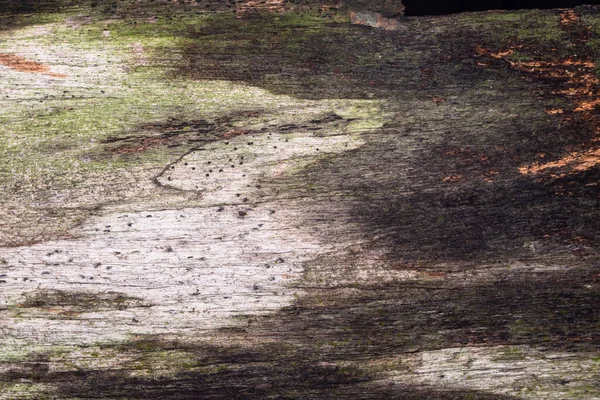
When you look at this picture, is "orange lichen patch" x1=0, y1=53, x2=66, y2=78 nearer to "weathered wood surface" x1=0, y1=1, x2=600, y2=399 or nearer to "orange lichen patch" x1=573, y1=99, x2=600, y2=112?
"weathered wood surface" x1=0, y1=1, x2=600, y2=399

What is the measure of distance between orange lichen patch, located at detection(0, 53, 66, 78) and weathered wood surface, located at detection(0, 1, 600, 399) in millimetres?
119

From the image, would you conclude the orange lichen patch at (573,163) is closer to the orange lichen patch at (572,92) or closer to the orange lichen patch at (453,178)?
the orange lichen patch at (572,92)

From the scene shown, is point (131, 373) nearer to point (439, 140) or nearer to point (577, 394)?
point (439, 140)

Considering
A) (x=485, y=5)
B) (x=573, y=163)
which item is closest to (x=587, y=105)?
(x=573, y=163)

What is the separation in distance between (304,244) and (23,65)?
1891 mm

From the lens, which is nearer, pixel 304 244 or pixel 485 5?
pixel 304 244

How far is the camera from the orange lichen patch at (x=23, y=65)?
127 inches

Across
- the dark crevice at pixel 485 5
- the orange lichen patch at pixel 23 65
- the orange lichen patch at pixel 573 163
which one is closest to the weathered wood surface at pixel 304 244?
the orange lichen patch at pixel 573 163

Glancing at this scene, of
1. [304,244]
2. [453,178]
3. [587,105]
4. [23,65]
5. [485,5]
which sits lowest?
[304,244]

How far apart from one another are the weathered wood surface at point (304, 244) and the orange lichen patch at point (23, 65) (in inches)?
4.7

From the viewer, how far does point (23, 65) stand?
3227mm

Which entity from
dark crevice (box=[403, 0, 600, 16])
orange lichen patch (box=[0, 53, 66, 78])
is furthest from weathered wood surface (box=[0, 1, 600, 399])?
dark crevice (box=[403, 0, 600, 16])

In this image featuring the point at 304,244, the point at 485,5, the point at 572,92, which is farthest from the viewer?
the point at 485,5

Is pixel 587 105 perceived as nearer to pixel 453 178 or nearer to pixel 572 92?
pixel 572 92
